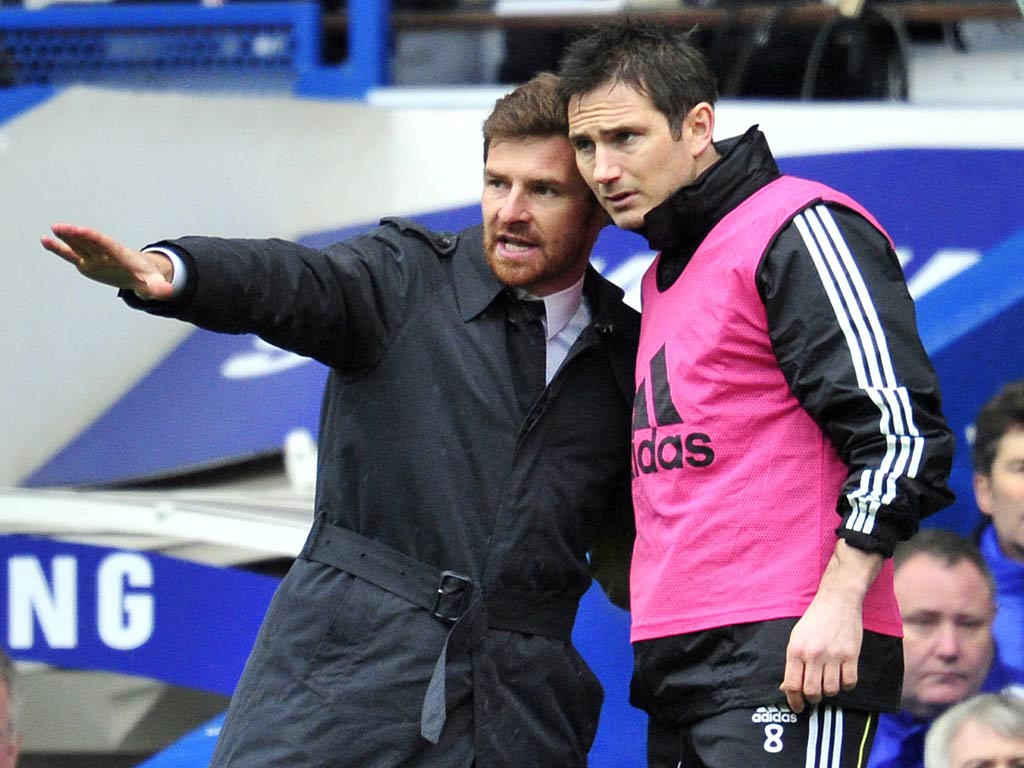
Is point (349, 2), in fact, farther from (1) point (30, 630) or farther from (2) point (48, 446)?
(1) point (30, 630)

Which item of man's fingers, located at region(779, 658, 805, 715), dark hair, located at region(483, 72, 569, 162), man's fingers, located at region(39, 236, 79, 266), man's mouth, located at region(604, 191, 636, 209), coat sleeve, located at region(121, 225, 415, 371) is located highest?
dark hair, located at region(483, 72, 569, 162)

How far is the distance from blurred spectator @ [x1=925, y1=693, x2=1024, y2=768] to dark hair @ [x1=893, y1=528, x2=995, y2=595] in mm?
331

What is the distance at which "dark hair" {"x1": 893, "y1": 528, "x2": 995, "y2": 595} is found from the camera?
13.2 ft

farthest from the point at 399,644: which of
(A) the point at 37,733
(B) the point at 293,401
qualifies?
(B) the point at 293,401

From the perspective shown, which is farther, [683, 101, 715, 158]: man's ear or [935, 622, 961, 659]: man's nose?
[935, 622, 961, 659]: man's nose

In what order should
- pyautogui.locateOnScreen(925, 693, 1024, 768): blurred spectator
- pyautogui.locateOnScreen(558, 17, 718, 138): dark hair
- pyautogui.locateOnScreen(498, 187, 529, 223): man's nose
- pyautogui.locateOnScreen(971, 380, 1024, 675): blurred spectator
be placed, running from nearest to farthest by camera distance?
pyautogui.locateOnScreen(558, 17, 718, 138): dark hair → pyautogui.locateOnScreen(498, 187, 529, 223): man's nose → pyautogui.locateOnScreen(925, 693, 1024, 768): blurred spectator → pyautogui.locateOnScreen(971, 380, 1024, 675): blurred spectator

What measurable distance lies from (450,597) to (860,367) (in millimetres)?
793

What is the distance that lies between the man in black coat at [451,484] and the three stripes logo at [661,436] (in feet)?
0.64

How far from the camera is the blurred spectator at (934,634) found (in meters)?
3.99

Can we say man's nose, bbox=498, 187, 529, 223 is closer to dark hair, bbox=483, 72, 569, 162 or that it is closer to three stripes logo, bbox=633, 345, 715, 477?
dark hair, bbox=483, 72, 569, 162

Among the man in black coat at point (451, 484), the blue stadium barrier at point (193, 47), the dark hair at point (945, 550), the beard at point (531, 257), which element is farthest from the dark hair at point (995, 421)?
the blue stadium barrier at point (193, 47)

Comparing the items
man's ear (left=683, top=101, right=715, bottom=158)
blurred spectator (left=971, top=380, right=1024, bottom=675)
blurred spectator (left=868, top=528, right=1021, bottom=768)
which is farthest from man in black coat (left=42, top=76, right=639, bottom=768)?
blurred spectator (left=971, top=380, right=1024, bottom=675)

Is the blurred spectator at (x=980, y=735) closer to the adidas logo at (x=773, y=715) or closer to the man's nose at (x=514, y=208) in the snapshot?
the adidas logo at (x=773, y=715)

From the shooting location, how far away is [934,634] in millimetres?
4020
